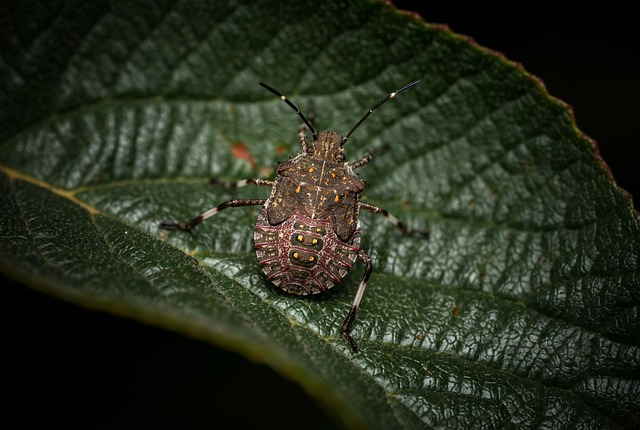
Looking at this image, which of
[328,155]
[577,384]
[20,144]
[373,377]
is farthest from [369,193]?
[20,144]

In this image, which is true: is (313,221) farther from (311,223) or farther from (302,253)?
(302,253)

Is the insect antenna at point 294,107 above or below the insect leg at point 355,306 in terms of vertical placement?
above

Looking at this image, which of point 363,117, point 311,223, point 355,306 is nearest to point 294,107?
point 363,117

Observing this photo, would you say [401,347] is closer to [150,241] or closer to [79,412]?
[150,241]

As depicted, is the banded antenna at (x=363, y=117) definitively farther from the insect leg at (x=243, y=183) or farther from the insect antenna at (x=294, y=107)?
the insect leg at (x=243, y=183)

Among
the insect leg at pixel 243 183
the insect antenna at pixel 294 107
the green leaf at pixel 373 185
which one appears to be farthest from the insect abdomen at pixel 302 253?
the insect antenna at pixel 294 107

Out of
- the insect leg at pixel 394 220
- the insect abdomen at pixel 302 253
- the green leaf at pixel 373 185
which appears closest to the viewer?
the green leaf at pixel 373 185
